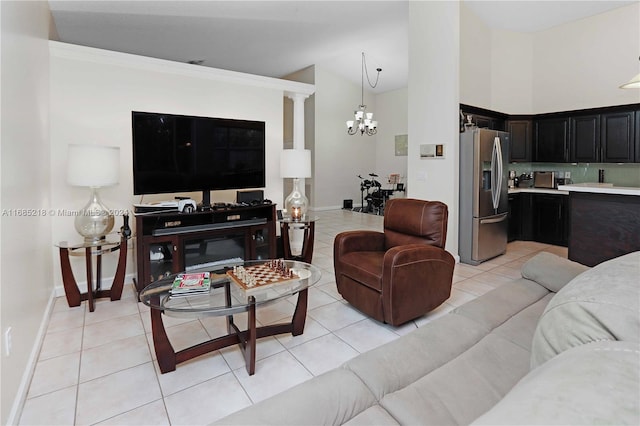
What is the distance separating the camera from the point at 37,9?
2.89m

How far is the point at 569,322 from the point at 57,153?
414 cm

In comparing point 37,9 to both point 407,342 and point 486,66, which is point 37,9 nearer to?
point 407,342

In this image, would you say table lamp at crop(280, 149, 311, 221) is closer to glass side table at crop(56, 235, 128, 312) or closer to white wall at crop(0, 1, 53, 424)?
glass side table at crop(56, 235, 128, 312)

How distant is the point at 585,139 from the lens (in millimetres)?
5297

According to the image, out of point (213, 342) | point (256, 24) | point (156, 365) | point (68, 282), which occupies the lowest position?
point (156, 365)

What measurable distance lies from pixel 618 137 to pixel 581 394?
20.0 ft

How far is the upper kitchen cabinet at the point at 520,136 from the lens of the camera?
19.3 ft

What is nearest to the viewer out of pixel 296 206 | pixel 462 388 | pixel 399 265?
pixel 462 388

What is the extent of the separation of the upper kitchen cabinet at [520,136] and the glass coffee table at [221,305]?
16.5 feet

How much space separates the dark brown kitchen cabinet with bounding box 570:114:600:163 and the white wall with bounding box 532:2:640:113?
272 millimetres

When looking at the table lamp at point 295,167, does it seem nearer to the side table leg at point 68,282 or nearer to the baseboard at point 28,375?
the side table leg at point 68,282

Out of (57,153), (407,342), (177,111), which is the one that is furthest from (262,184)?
(407,342)

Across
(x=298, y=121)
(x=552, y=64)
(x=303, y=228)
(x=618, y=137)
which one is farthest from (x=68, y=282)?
(x=552, y=64)

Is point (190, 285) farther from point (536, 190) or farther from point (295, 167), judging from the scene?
point (536, 190)
